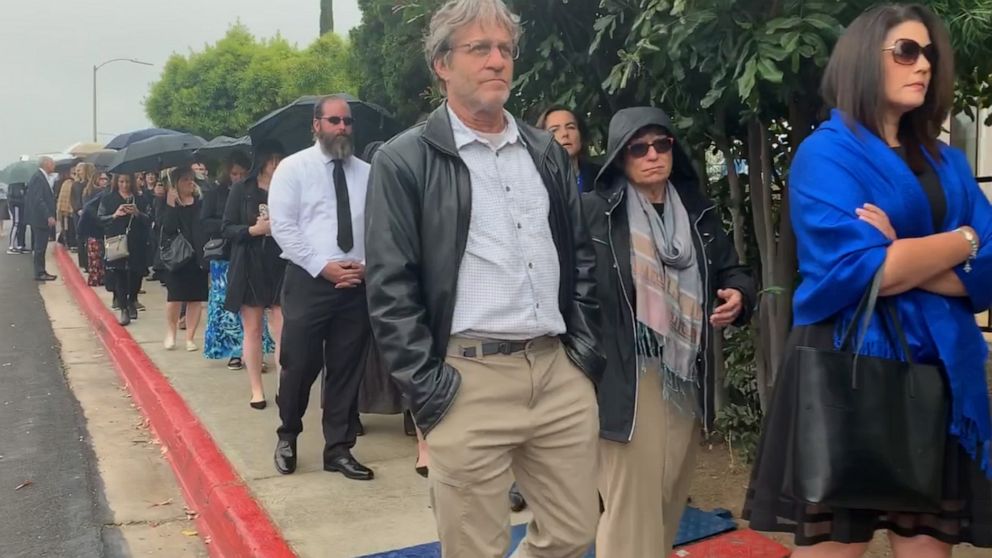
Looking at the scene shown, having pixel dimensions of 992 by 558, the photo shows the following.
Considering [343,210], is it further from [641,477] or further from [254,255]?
[641,477]

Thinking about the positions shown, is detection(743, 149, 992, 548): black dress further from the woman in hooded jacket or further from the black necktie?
the black necktie

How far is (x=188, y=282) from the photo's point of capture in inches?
351

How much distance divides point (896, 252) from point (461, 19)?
1.33 meters

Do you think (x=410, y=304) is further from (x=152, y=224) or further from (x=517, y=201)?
(x=152, y=224)

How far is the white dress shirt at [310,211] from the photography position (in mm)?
4980

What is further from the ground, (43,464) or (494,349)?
(494,349)

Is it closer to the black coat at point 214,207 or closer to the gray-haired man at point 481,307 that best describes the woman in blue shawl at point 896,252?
the gray-haired man at point 481,307

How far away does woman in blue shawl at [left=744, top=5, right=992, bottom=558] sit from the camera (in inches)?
97.9

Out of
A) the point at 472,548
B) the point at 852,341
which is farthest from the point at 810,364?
the point at 472,548

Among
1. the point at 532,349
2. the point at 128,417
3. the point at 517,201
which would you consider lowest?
the point at 128,417

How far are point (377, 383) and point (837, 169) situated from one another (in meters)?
3.64

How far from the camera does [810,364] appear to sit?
251 cm

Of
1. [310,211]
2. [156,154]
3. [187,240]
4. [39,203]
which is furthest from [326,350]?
[39,203]

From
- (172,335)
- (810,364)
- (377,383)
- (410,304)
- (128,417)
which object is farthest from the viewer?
(172,335)
